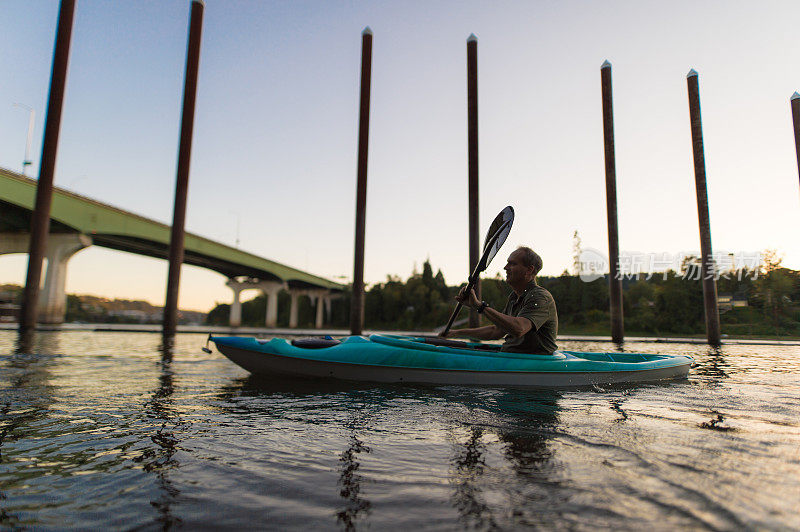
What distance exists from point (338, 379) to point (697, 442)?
3.56 metres

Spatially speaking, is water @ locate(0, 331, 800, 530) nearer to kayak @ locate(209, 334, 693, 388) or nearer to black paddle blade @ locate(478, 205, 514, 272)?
kayak @ locate(209, 334, 693, 388)

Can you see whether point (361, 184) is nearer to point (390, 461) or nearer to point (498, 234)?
point (498, 234)

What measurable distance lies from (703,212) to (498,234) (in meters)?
11.6

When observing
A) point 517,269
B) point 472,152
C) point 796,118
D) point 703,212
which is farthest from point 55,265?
point 796,118

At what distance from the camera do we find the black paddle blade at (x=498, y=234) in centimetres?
605

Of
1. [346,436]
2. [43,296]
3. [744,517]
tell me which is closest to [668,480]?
[744,517]

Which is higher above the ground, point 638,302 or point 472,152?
point 472,152

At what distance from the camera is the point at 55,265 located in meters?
24.4

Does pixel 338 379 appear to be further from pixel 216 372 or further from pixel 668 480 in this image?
pixel 668 480

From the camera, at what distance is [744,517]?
142 centimetres

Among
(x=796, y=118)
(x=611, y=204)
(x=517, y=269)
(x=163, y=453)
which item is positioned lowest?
(x=163, y=453)

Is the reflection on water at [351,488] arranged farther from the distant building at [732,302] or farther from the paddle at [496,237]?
the distant building at [732,302]

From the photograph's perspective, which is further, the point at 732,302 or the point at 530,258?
the point at 732,302

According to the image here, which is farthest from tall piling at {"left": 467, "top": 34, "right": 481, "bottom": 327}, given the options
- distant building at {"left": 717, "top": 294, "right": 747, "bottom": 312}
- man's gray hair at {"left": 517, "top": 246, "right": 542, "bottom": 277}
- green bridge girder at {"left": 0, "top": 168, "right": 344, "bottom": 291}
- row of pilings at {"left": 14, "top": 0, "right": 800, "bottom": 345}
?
distant building at {"left": 717, "top": 294, "right": 747, "bottom": 312}
